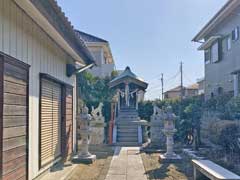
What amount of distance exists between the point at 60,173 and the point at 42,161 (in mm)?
713

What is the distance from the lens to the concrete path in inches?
305

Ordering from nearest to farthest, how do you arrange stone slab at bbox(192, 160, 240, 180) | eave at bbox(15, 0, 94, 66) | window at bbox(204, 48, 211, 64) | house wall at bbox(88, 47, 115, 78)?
stone slab at bbox(192, 160, 240, 180) → eave at bbox(15, 0, 94, 66) → window at bbox(204, 48, 211, 64) → house wall at bbox(88, 47, 115, 78)

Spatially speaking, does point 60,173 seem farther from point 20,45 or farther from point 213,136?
point 213,136

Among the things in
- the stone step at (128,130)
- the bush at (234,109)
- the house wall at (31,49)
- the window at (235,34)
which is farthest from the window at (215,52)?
the house wall at (31,49)

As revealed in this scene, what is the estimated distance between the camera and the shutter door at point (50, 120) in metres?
7.52

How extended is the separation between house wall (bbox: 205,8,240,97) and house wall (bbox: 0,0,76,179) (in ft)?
32.9

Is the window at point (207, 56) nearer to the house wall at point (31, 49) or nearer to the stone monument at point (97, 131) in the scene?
the stone monument at point (97, 131)

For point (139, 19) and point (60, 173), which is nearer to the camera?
point (60, 173)

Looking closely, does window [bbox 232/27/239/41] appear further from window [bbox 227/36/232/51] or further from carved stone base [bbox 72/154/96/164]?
carved stone base [bbox 72/154/96/164]

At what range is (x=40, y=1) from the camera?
5.09 m

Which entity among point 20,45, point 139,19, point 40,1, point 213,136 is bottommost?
point 213,136

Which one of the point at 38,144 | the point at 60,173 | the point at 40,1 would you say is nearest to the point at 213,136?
the point at 60,173

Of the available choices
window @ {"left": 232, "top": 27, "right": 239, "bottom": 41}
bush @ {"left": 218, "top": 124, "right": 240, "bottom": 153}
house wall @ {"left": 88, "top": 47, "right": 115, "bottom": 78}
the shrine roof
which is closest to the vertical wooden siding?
bush @ {"left": 218, "top": 124, "right": 240, "bottom": 153}

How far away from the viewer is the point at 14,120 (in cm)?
536
